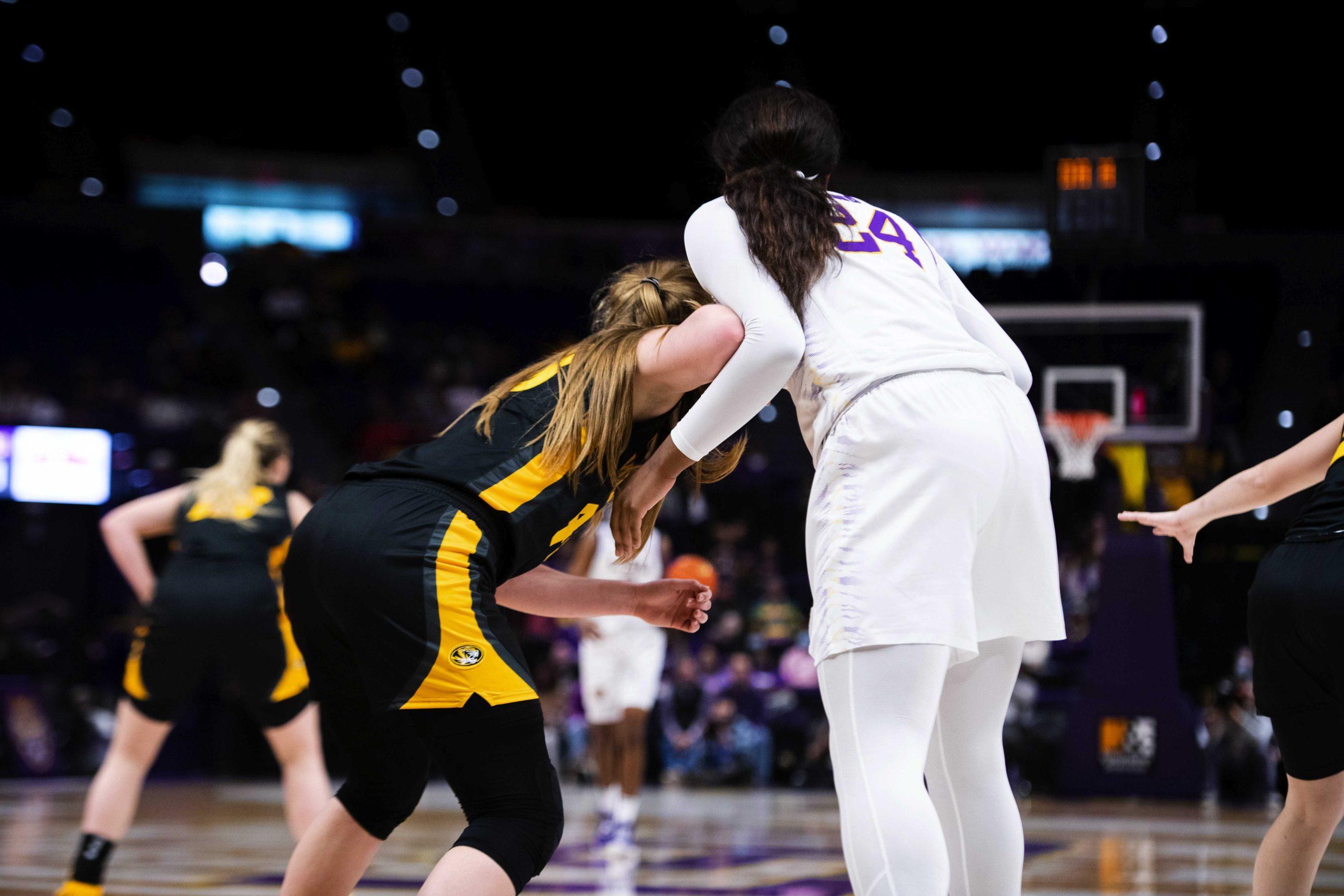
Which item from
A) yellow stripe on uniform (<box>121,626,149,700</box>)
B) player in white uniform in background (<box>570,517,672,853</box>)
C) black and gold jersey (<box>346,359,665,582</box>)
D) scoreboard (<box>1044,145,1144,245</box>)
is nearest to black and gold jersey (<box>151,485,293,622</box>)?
yellow stripe on uniform (<box>121,626,149,700</box>)

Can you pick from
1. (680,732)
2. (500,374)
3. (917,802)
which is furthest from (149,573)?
(500,374)

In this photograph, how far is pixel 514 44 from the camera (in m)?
18.0

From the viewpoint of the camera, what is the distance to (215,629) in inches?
192

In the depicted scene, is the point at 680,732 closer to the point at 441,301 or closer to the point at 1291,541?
the point at 441,301

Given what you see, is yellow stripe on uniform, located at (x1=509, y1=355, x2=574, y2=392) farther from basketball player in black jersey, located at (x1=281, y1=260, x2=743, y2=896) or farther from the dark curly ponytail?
the dark curly ponytail

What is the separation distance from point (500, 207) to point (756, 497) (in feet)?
21.0

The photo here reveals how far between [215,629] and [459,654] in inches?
115

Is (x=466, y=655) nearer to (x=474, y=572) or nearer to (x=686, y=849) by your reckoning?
(x=474, y=572)

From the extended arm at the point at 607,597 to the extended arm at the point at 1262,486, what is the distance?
1.02 m

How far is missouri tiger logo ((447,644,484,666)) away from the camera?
2303mm

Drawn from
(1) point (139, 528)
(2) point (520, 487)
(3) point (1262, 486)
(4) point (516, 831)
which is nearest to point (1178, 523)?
(3) point (1262, 486)

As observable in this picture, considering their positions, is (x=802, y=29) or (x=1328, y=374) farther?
(x=802, y=29)

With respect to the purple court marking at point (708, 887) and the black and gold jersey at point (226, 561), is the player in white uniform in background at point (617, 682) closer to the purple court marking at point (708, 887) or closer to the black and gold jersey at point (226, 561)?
the purple court marking at point (708, 887)

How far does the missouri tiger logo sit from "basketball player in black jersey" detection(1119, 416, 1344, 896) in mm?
1481
